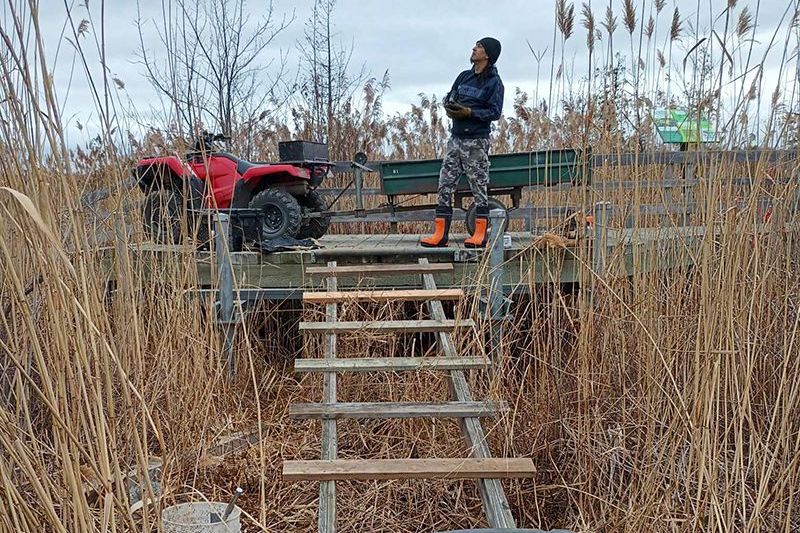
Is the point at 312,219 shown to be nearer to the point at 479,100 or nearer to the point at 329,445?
the point at 479,100

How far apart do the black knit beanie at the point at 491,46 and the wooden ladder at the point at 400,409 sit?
130 cm

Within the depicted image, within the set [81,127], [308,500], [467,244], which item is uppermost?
[81,127]

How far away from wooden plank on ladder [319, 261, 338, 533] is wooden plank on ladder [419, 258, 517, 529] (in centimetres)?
42

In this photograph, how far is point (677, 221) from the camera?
2.07 meters

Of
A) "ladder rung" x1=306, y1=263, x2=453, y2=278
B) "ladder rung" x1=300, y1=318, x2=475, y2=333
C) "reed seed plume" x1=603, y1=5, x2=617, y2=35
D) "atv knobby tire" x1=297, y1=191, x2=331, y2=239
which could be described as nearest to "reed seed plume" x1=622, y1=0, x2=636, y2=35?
"reed seed plume" x1=603, y1=5, x2=617, y2=35

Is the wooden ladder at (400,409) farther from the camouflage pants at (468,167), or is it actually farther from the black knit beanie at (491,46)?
the black knit beanie at (491,46)

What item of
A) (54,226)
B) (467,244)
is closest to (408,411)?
(54,226)

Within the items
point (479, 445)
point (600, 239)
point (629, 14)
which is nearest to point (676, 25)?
point (629, 14)

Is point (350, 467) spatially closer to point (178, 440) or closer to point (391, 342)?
point (178, 440)

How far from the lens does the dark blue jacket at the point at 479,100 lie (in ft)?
13.3

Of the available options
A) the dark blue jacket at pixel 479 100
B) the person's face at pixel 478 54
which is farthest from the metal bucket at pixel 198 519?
the person's face at pixel 478 54

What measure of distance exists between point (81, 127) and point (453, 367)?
5.05 feet

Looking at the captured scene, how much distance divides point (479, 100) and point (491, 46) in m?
0.31

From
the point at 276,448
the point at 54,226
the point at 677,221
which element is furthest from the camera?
the point at 276,448
